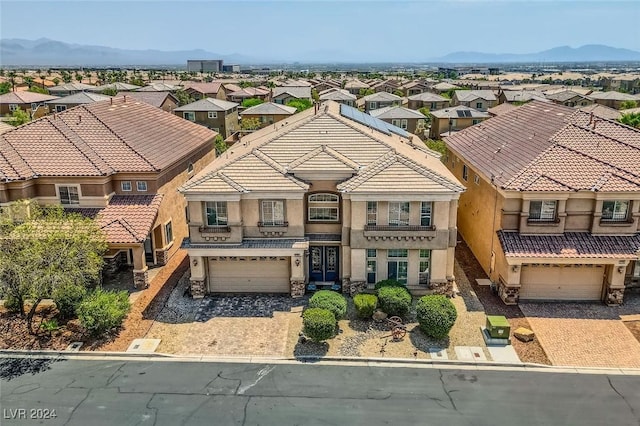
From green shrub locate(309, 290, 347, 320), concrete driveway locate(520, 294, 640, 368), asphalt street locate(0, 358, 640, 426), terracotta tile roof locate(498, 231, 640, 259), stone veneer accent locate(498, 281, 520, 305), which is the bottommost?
asphalt street locate(0, 358, 640, 426)

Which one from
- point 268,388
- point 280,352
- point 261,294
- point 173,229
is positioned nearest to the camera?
point 268,388

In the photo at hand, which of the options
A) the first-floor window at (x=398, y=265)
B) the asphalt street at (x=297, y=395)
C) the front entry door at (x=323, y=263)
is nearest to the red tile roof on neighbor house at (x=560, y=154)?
the first-floor window at (x=398, y=265)

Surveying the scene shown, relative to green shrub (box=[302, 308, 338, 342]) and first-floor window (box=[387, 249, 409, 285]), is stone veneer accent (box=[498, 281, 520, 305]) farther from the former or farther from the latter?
green shrub (box=[302, 308, 338, 342])

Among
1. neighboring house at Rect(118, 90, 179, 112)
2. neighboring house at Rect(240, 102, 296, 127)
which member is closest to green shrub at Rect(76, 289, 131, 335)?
neighboring house at Rect(240, 102, 296, 127)

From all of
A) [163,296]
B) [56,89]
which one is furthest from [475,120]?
[56,89]

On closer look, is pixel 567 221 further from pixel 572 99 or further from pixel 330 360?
pixel 572 99

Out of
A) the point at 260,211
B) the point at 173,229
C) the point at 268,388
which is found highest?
the point at 260,211

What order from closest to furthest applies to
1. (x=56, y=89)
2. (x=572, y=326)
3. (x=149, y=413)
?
(x=149, y=413) → (x=572, y=326) → (x=56, y=89)

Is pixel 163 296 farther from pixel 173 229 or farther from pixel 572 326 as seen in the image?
pixel 572 326
